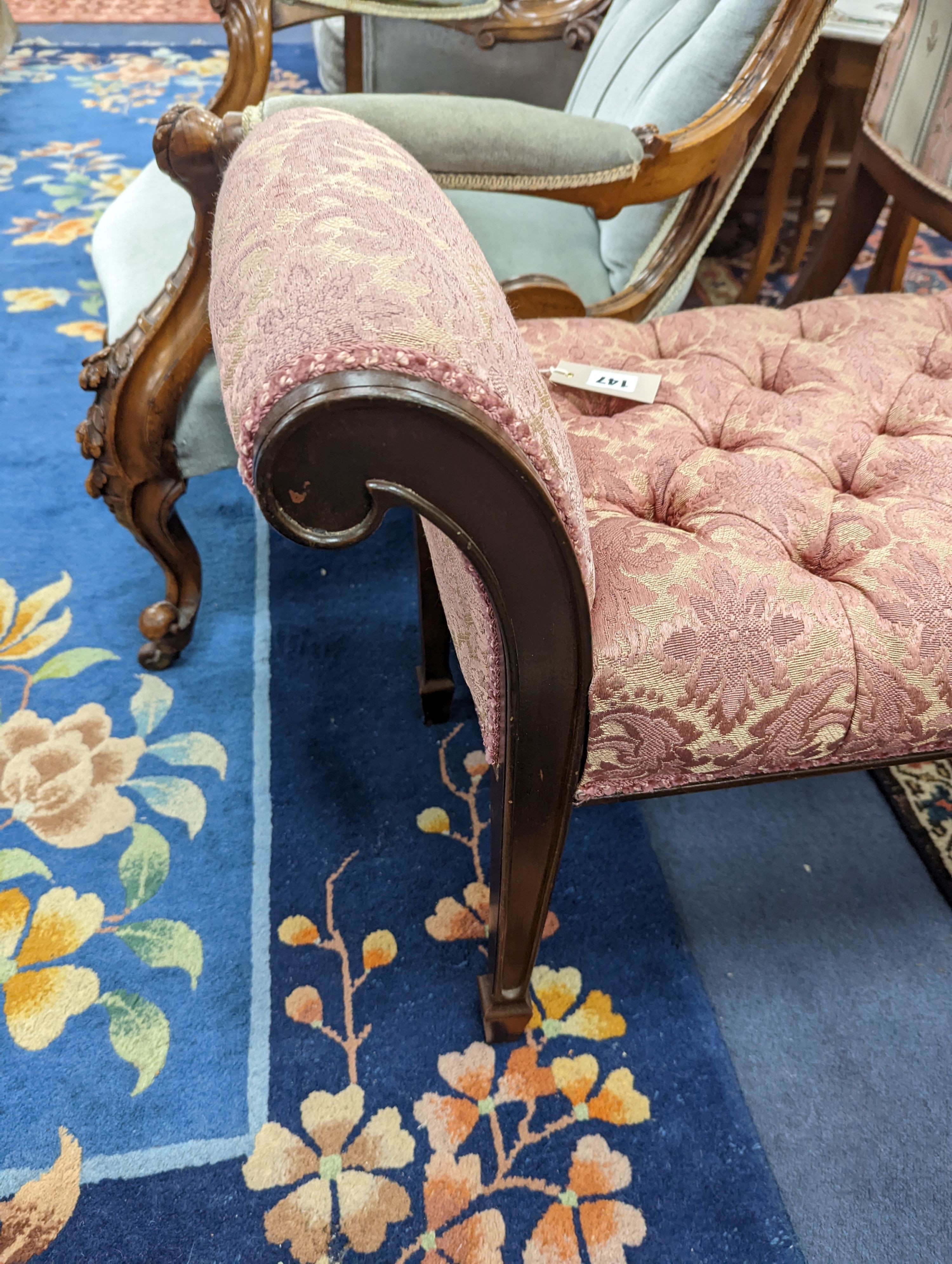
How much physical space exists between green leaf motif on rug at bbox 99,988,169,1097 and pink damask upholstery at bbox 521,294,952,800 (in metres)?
0.46

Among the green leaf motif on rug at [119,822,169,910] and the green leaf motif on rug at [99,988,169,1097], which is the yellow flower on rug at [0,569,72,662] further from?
the green leaf motif on rug at [99,988,169,1097]

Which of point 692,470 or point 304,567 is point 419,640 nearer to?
point 304,567

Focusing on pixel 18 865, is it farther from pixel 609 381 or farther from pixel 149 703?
pixel 609 381

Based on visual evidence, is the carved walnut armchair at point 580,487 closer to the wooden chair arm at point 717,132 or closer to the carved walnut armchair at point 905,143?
the wooden chair arm at point 717,132

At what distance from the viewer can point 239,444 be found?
0.38 m

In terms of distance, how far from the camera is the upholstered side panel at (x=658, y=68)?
0.83m

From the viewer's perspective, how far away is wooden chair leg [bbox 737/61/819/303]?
5.19ft

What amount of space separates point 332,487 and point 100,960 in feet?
2.02

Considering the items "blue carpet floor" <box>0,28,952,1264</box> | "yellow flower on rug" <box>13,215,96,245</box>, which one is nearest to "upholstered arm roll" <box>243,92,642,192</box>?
"blue carpet floor" <box>0,28,952,1264</box>

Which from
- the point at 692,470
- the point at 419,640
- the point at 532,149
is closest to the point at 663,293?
the point at 532,149

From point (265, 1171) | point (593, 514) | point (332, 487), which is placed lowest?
point (265, 1171)

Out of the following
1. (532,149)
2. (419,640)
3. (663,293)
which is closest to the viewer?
(532,149)

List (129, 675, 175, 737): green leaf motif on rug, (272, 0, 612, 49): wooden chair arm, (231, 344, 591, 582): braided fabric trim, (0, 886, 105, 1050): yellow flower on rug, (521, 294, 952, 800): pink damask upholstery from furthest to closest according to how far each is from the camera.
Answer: (272, 0, 612, 49): wooden chair arm < (129, 675, 175, 737): green leaf motif on rug < (0, 886, 105, 1050): yellow flower on rug < (521, 294, 952, 800): pink damask upholstery < (231, 344, 591, 582): braided fabric trim

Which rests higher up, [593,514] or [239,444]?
[239,444]
